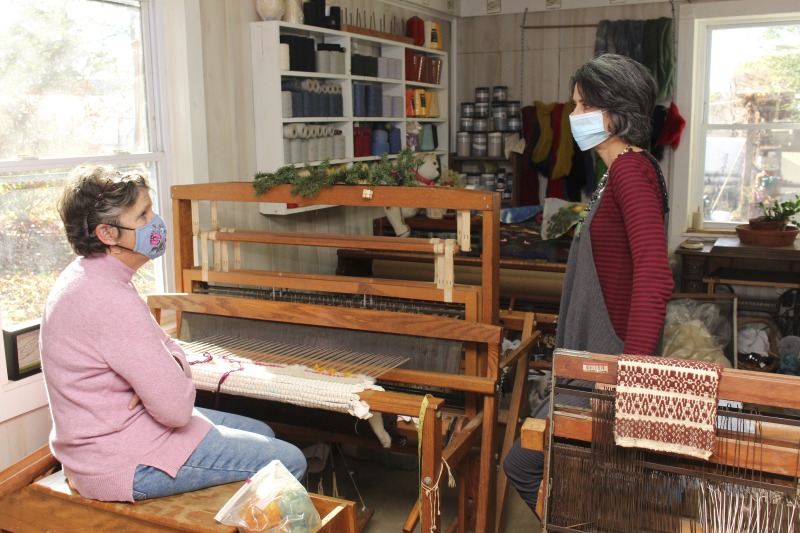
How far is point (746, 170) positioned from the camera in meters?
5.79

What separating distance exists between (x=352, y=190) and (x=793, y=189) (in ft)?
13.7

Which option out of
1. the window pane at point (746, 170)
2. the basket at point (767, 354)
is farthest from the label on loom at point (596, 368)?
the window pane at point (746, 170)

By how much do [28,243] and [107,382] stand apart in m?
1.19

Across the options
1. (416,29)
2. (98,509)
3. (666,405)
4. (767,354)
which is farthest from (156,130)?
(767,354)

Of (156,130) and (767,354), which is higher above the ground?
(156,130)

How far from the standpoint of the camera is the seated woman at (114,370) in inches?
76.7

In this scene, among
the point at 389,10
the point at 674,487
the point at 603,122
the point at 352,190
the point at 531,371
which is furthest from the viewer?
the point at 389,10

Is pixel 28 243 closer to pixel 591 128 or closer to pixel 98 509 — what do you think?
pixel 98 509

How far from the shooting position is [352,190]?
2791mm

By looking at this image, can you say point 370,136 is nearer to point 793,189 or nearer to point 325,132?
point 325,132

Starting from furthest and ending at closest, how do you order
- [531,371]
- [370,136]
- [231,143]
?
[370,136], [531,371], [231,143]

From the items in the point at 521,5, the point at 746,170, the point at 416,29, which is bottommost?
the point at 746,170

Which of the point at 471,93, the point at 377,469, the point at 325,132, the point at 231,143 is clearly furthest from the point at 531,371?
the point at 471,93

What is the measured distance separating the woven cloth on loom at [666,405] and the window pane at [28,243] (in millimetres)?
2192
